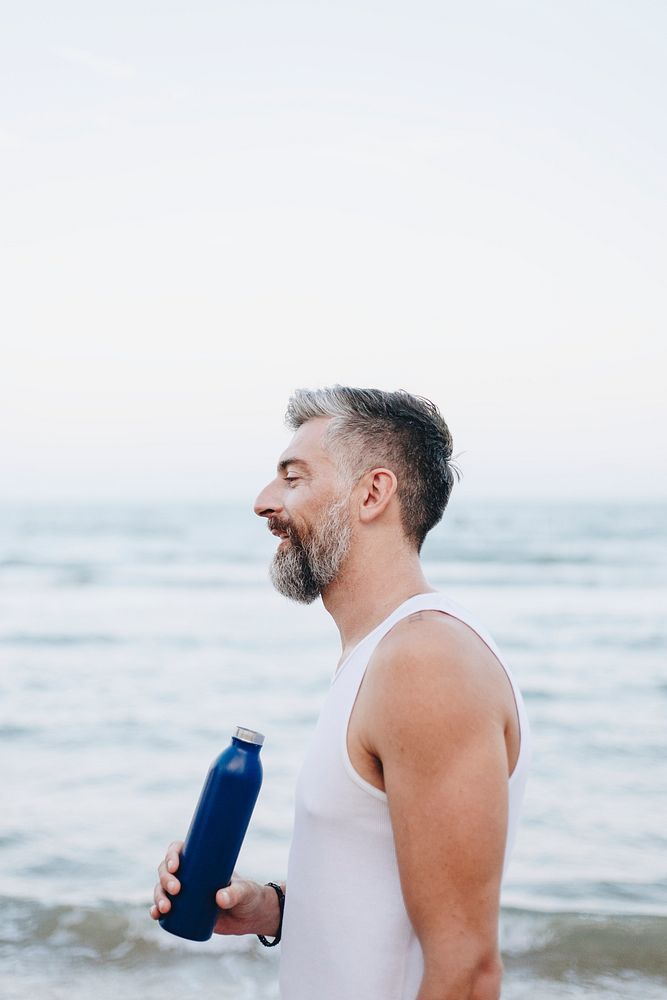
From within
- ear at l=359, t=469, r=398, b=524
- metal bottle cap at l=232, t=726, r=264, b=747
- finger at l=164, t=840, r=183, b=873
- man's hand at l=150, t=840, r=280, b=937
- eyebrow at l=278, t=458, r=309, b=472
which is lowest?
man's hand at l=150, t=840, r=280, b=937

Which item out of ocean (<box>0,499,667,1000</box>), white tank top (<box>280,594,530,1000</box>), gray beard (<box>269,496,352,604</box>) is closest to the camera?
white tank top (<box>280,594,530,1000</box>)

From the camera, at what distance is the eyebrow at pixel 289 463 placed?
7.85 feet

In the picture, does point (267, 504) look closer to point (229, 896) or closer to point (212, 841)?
point (212, 841)

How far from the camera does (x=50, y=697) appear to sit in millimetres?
11547

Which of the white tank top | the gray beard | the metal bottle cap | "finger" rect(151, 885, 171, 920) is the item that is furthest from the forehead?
"finger" rect(151, 885, 171, 920)

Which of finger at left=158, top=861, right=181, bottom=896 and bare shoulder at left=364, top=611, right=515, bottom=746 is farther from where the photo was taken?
finger at left=158, top=861, right=181, bottom=896

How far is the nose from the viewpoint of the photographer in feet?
7.85

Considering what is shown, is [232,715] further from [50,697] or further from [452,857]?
[452,857]

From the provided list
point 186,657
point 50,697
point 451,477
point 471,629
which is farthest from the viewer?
point 186,657

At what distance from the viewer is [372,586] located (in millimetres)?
2285

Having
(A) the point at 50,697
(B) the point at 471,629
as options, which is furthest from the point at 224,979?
(A) the point at 50,697

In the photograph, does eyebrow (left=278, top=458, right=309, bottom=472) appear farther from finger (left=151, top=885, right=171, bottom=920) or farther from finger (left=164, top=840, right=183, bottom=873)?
finger (left=151, top=885, right=171, bottom=920)

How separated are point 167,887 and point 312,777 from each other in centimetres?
53

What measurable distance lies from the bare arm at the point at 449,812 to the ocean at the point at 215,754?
345cm
